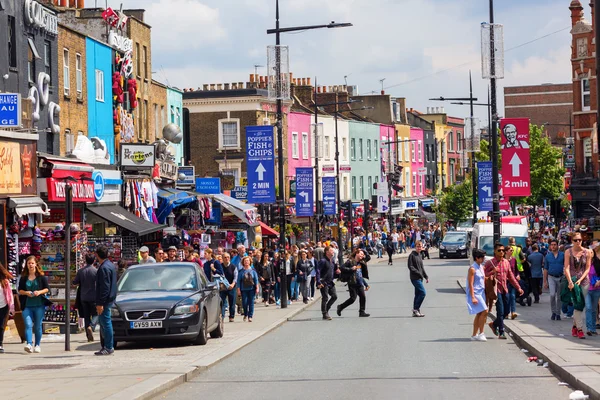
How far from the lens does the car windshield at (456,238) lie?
68.2 meters

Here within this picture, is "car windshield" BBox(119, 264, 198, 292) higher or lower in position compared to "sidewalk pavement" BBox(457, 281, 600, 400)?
higher

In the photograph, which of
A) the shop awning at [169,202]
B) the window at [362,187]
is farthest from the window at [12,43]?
the window at [362,187]

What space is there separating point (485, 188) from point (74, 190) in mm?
20525

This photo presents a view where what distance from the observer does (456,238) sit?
6869cm

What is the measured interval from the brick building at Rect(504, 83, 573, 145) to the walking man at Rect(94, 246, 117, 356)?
114 m

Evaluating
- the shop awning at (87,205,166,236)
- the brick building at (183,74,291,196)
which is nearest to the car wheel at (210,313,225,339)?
the shop awning at (87,205,166,236)

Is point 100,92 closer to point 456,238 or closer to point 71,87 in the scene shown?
point 71,87

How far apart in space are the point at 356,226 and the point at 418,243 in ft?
173

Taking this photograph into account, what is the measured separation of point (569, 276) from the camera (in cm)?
1897

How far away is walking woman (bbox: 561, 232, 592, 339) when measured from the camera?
1862cm

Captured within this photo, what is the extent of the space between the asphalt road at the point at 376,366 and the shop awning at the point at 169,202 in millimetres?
10584

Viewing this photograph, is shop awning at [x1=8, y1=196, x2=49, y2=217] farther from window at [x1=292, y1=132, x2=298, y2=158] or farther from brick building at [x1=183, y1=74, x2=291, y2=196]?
window at [x1=292, y1=132, x2=298, y2=158]

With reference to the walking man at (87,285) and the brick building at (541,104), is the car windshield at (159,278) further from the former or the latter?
the brick building at (541,104)

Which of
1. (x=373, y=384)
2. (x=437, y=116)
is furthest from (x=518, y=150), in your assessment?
(x=437, y=116)
